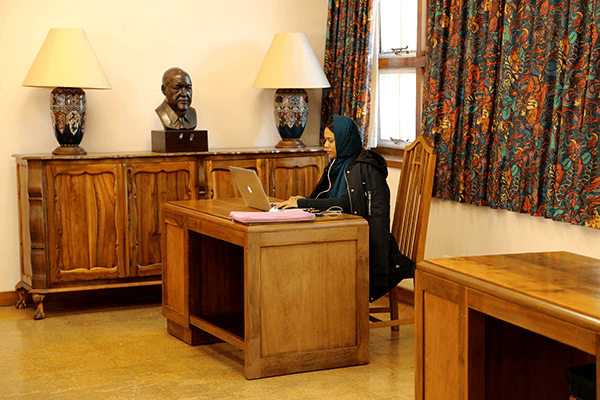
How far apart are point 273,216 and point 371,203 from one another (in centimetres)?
57

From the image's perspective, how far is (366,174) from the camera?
382cm

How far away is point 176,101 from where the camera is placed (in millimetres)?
4875

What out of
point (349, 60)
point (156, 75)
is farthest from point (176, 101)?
point (349, 60)

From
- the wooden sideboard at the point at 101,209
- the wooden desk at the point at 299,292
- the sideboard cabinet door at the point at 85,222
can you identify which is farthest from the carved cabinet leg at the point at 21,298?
the wooden desk at the point at 299,292

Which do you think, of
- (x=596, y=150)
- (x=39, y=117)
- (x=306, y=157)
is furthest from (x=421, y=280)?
(x=39, y=117)

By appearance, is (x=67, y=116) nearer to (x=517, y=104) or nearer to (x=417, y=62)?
(x=417, y=62)

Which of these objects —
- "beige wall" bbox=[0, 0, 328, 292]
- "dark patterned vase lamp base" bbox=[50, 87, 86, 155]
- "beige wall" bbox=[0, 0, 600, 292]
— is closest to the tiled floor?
"beige wall" bbox=[0, 0, 600, 292]

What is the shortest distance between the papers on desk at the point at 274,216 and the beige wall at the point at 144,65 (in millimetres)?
1937

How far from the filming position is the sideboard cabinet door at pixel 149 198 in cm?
476

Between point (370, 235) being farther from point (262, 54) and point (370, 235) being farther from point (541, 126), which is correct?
point (262, 54)

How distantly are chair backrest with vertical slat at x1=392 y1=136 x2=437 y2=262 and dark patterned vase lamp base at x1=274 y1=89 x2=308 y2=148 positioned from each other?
4.19 feet

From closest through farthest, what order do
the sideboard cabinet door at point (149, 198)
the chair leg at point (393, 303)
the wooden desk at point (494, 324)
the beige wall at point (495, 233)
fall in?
the wooden desk at point (494, 324)
the beige wall at point (495, 233)
the chair leg at point (393, 303)
the sideboard cabinet door at point (149, 198)

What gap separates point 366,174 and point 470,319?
171cm

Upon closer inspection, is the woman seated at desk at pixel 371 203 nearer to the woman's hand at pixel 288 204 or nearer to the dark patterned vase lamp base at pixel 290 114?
the woman's hand at pixel 288 204
